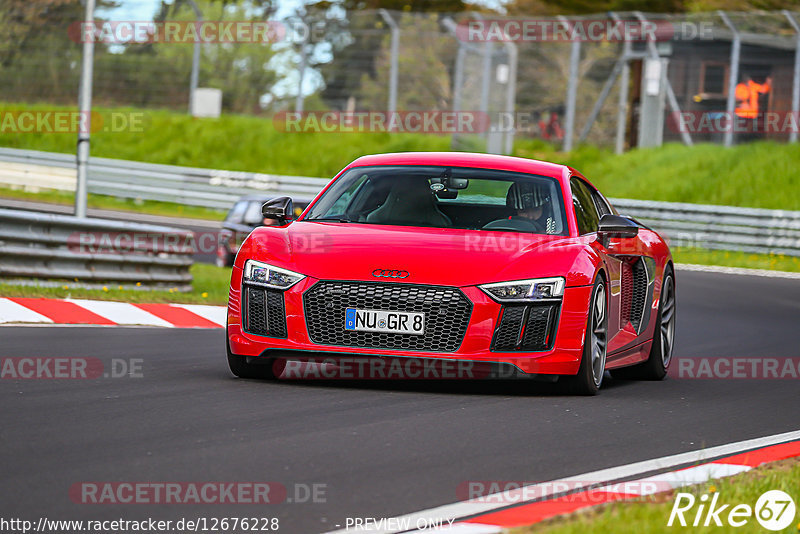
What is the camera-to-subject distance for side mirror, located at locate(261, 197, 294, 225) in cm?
897

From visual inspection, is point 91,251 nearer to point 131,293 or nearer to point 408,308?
point 131,293

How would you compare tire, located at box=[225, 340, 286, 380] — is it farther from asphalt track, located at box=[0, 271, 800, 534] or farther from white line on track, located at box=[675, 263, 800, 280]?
white line on track, located at box=[675, 263, 800, 280]

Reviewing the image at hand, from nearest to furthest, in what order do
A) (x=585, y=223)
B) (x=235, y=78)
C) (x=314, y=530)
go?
(x=314, y=530) < (x=585, y=223) < (x=235, y=78)

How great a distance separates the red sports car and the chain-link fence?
2188 cm

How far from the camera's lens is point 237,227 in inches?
894

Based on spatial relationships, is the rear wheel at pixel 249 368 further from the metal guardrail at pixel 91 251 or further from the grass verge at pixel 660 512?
the metal guardrail at pixel 91 251

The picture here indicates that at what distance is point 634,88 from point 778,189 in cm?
472

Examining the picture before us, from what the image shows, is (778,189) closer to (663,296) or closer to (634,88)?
(634,88)

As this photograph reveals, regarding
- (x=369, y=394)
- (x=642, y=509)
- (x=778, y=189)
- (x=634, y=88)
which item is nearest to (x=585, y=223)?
(x=369, y=394)

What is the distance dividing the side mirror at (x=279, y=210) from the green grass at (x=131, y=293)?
4.86m

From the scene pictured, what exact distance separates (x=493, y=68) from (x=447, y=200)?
2415 centimetres

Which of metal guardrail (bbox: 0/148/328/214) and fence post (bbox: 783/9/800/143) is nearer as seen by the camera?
fence post (bbox: 783/9/800/143)

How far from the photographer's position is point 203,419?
6.84 m

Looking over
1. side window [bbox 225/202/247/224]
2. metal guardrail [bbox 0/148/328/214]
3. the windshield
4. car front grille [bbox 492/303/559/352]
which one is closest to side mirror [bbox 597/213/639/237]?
the windshield
